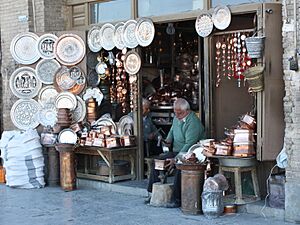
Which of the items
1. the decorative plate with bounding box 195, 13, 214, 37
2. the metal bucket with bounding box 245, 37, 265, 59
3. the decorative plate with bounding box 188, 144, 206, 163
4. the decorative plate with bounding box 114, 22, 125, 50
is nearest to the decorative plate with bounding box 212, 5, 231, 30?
the decorative plate with bounding box 195, 13, 214, 37

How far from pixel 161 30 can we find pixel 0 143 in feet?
12.1

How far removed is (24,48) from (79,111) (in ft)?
5.12

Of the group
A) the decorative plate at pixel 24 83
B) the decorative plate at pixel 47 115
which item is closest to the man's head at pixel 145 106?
the decorative plate at pixel 47 115

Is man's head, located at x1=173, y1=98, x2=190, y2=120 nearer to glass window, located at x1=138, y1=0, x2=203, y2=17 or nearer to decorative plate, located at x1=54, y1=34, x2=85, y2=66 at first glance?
glass window, located at x1=138, y1=0, x2=203, y2=17

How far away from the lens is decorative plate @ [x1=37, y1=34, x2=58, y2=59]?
10.4 meters

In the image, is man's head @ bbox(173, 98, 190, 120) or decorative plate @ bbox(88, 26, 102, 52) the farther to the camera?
decorative plate @ bbox(88, 26, 102, 52)

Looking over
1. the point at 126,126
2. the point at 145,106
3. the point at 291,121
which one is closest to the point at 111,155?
the point at 126,126

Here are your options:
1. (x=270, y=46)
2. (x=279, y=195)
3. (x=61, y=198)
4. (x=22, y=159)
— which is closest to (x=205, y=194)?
(x=279, y=195)

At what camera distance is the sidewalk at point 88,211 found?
7.49 metres

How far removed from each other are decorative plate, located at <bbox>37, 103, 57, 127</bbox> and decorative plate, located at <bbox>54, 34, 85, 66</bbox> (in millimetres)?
875

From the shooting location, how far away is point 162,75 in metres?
11.6

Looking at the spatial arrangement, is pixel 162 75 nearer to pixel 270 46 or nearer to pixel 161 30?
pixel 161 30

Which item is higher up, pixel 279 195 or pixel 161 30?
pixel 161 30

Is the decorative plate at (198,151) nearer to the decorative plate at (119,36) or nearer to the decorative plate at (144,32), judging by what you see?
the decorative plate at (144,32)
